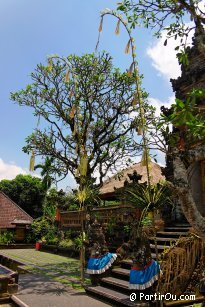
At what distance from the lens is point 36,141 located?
48.0 ft

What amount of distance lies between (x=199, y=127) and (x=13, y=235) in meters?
21.9

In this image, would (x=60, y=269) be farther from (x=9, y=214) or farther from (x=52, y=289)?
(x=9, y=214)

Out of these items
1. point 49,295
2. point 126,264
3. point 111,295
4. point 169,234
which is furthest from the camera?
point 169,234

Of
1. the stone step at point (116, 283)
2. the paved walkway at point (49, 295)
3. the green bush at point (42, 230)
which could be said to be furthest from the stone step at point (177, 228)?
the green bush at point (42, 230)

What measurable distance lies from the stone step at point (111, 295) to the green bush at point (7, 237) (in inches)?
610

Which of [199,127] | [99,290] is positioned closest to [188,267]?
[99,290]

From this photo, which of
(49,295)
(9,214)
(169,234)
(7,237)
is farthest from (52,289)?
(9,214)

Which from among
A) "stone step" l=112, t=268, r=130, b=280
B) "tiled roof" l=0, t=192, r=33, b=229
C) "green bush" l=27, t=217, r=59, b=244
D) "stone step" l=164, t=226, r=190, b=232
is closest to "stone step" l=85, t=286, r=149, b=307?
"stone step" l=112, t=268, r=130, b=280

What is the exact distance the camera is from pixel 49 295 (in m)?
7.69

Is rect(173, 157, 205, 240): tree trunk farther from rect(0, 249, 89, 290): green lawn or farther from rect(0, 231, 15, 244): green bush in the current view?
rect(0, 231, 15, 244): green bush

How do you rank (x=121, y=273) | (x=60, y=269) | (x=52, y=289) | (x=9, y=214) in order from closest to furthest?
(x=121, y=273) → (x=52, y=289) → (x=60, y=269) → (x=9, y=214)

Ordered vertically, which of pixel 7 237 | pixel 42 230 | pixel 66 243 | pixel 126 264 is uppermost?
pixel 42 230

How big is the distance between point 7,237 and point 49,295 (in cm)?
1590

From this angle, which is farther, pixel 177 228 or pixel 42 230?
pixel 42 230
